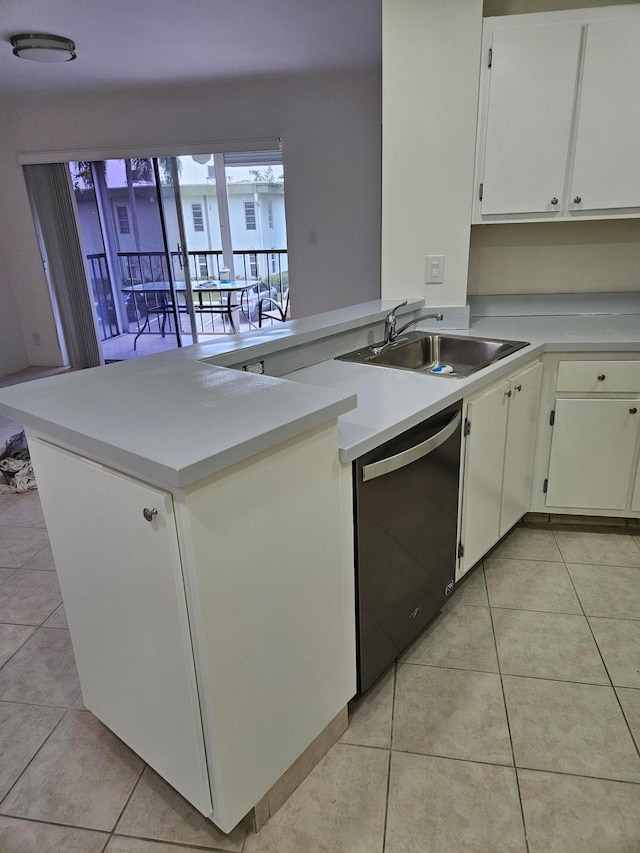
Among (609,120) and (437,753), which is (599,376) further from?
(437,753)

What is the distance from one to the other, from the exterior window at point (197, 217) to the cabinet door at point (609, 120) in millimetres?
6232

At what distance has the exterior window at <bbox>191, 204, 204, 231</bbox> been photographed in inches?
302

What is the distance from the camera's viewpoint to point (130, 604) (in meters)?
1.20

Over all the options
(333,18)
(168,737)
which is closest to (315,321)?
(168,737)

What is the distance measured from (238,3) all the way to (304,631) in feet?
10.3

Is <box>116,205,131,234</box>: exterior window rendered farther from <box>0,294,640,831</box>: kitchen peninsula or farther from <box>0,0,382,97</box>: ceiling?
<box>0,294,640,831</box>: kitchen peninsula

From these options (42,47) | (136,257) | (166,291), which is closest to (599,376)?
(42,47)

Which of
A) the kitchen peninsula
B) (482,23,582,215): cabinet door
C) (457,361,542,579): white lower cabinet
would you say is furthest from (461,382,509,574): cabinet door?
(482,23,582,215): cabinet door

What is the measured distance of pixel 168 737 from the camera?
1.25 metres

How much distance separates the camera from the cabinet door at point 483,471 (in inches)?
76.1

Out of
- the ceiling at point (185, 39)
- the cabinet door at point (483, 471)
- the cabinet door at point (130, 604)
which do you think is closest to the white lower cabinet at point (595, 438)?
the cabinet door at point (483, 471)

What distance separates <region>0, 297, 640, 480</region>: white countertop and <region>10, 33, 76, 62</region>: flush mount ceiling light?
272 cm

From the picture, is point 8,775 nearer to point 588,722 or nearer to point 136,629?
point 136,629

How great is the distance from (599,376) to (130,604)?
198cm
